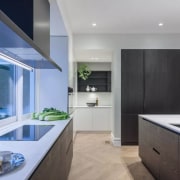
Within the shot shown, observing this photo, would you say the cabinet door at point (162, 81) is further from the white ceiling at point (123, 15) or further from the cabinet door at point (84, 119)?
the cabinet door at point (84, 119)

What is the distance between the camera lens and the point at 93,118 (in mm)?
7371

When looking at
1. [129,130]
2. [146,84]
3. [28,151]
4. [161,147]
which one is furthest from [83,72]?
[28,151]

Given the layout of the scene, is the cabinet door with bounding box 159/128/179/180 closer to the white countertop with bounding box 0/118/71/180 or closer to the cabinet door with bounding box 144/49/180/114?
the white countertop with bounding box 0/118/71/180

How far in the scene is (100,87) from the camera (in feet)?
27.2

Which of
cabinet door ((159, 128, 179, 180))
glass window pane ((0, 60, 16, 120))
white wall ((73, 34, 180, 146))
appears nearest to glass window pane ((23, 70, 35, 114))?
glass window pane ((0, 60, 16, 120))

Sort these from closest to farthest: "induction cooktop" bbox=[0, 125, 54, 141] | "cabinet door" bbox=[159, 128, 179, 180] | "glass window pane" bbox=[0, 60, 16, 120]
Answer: "induction cooktop" bbox=[0, 125, 54, 141] → "cabinet door" bbox=[159, 128, 179, 180] → "glass window pane" bbox=[0, 60, 16, 120]

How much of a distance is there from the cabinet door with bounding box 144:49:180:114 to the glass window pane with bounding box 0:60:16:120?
3258 mm

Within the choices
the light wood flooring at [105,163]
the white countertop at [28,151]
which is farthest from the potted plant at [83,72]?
the white countertop at [28,151]

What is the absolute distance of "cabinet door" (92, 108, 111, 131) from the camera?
24.0 ft

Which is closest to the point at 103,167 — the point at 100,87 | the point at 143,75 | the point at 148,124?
the point at 148,124

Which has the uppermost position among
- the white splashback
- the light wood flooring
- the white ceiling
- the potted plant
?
the white ceiling

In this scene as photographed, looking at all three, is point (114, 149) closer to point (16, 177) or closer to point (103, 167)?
point (103, 167)

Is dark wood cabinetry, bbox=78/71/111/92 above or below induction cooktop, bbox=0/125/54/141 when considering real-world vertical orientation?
above

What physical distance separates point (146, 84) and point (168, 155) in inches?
119
